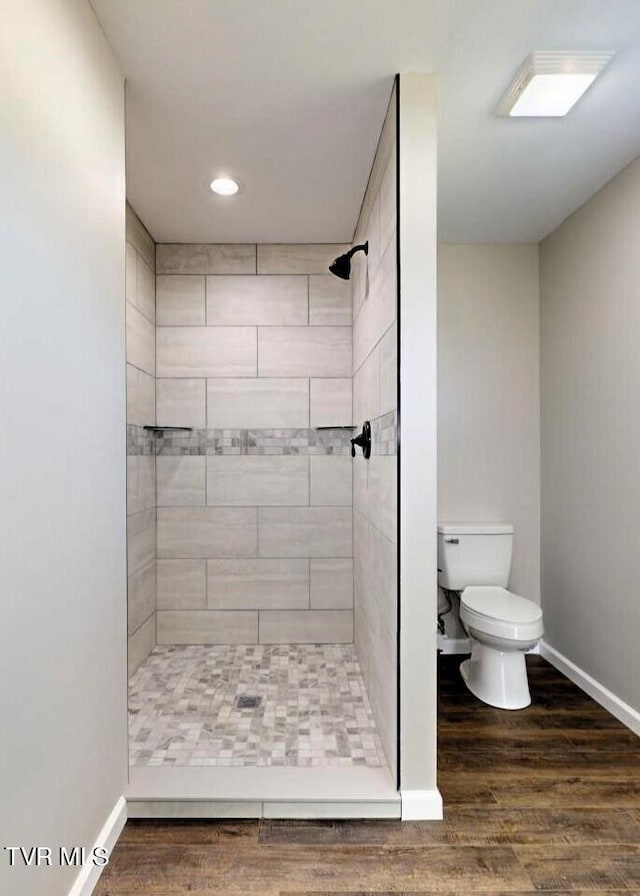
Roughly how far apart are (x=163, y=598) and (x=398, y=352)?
2267 mm

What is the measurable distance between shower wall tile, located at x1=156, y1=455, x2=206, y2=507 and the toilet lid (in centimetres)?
162

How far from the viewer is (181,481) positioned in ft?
11.3

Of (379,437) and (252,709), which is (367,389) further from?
(252,709)

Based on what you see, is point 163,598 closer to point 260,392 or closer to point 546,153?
point 260,392

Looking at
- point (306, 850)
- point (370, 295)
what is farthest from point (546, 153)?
point (306, 850)

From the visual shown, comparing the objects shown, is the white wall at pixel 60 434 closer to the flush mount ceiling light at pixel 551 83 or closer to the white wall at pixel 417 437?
the white wall at pixel 417 437

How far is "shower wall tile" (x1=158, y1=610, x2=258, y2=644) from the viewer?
3434mm

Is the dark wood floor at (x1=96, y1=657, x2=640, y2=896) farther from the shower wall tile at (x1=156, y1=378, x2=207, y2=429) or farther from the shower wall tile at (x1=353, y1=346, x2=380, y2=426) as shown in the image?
the shower wall tile at (x1=156, y1=378, x2=207, y2=429)

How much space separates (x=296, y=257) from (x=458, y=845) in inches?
115

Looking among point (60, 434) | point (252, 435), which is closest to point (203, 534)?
point (252, 435)

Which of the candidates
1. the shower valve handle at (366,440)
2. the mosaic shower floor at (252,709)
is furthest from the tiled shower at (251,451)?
the shower valve handle at (366,440)

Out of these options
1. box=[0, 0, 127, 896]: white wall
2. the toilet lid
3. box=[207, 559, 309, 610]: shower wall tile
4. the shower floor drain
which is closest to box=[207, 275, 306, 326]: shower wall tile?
box=[207, 559, 309, 610]: shower wall tile

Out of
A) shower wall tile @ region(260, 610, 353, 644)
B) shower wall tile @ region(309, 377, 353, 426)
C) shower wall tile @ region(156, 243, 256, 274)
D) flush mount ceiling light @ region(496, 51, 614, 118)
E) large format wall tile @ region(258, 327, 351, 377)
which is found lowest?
shower wall tile @ region(260, 610, 353, 644)

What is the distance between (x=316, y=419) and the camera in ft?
11.4
